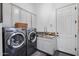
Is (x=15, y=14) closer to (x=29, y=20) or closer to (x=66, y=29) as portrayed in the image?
(x=29, y=20)

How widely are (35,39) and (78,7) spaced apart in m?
1.00

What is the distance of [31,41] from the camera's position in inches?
71.5

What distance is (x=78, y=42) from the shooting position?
172cm

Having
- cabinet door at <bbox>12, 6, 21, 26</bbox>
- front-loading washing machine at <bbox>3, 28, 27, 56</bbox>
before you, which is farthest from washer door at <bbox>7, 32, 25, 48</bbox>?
cabinet door at <bbox>12, 6, 21, 26</bbox>

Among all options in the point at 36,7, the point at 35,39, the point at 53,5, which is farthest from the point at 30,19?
the point at 53,5

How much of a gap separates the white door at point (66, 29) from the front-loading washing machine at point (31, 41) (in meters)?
0.46

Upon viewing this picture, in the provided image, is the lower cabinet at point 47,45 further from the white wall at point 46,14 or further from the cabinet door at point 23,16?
the cabinet door at point 23,16

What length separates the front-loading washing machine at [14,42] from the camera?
5.32 ft

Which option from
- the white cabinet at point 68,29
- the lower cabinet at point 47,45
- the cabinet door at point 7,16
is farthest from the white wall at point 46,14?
the cabinet door at point 7,16

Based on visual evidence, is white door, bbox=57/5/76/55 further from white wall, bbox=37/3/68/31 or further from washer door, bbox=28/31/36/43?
washer door, bbox=28/31/36/43

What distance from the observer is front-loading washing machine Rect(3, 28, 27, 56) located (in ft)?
5.32

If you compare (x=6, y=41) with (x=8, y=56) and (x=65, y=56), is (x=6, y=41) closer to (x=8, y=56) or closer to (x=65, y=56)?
(x=8, y=56)

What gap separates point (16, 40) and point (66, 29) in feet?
3.18

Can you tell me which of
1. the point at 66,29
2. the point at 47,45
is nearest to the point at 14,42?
the point at 47,45
